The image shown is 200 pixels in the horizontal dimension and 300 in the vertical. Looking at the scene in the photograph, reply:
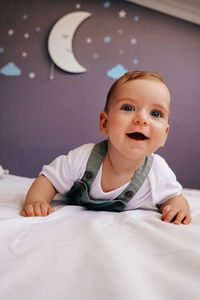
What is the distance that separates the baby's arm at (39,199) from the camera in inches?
23.7

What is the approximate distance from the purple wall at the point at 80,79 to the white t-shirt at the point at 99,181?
47.9 inches

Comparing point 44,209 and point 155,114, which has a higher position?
point 155,114

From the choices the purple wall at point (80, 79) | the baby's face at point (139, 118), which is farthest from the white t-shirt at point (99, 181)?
the purple wall at point (80, 79)

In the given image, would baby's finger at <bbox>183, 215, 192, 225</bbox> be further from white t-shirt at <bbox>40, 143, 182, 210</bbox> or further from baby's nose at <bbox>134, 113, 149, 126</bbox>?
baby's nose at <bbox>134, 113, 149, 126</bbox>

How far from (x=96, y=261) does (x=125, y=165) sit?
479mm

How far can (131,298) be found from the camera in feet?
0.83

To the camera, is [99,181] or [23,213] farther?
[99,181]

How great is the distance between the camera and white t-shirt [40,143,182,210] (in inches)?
31.0

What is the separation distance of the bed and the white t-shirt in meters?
0.26

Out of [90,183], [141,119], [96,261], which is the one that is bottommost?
[90,183]

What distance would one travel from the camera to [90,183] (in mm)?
794

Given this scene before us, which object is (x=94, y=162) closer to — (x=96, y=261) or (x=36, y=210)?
(x=36, y=210)

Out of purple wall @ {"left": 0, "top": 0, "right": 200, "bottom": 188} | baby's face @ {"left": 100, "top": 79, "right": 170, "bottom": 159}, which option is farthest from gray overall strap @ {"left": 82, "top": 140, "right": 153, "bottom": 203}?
purple wall @ {"left": 0, "top": 0, "right": 200, "bottom": 188}

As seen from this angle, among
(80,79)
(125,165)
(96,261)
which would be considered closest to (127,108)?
(125,165)
